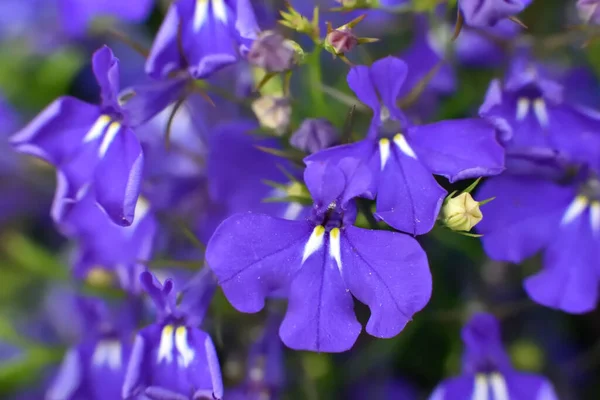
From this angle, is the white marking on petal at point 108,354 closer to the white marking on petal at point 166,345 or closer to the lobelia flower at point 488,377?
the white marking on petal at point 166,345

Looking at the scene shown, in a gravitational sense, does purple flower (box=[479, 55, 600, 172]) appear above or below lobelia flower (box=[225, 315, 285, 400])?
above

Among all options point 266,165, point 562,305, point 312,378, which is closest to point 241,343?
point 312,378

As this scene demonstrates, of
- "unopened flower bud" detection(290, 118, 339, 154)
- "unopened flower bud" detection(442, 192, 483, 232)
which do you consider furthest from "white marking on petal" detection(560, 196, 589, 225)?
"unopened flower bud" detection(290, 118, 339, 154)

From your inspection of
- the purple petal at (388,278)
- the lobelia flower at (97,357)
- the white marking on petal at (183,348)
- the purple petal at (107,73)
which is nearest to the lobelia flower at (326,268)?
the purple petal at (388,278)

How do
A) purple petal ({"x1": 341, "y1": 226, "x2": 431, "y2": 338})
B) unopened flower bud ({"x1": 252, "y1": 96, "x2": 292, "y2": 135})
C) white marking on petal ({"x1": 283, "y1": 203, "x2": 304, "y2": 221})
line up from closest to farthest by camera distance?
purple petal ({"x1": 341, "y1": 226, "x2": 431, "y2": 338}) < unopened flower bud ({"x1": 252, "y1": 96, "x2": 292, "y2": 135}) < white marking on petal ({"x1": 283, "y1": 203, "x2": 304, "y2": 221})

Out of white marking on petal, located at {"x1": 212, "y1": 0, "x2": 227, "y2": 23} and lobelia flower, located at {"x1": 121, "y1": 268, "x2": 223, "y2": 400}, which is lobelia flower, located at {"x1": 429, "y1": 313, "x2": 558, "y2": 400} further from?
white marking on petal, located at {"x1": 212, "y1": 0, "x2": 227, "y2": 23}
